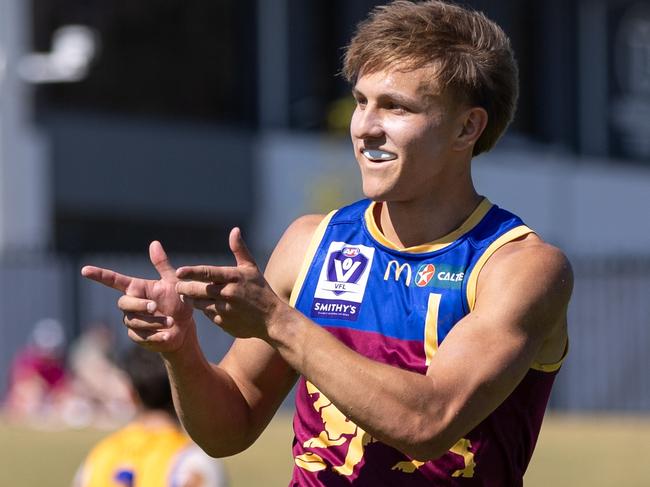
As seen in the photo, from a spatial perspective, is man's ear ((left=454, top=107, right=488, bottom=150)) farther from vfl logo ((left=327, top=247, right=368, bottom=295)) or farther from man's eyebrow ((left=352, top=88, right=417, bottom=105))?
vfl logo ((left=327, top=247, right=368, bottom=295))

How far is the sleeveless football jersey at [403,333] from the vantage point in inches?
126

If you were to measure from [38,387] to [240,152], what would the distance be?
309 inches

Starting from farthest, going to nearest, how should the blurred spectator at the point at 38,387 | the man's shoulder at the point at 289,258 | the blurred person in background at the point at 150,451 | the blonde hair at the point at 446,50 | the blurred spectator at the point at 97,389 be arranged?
the blurred spectator at the point at 38,387
the blurred spectator at the point at 97,389
the blurred person in background at the point at 150,451
the man's shoulder at the point at 289,258
the blonde hair at the point at 446,50

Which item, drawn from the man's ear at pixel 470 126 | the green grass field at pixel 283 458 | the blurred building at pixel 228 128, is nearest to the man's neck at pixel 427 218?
the man's ear at pixel 470 126

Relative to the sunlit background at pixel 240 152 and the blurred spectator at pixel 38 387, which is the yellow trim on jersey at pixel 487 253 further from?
the blurred spectator at pixel 38 387

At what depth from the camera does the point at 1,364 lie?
1894 cm

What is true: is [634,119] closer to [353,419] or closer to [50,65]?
[50,65]

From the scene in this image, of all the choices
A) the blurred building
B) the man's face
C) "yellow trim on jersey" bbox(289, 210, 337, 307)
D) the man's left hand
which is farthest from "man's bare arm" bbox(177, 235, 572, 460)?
the blurred building

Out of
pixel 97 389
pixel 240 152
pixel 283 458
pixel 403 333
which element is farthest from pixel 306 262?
pixel 240 152

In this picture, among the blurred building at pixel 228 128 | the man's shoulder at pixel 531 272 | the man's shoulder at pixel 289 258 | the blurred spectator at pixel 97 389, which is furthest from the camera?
Result: the blurred building at pixel 228 128

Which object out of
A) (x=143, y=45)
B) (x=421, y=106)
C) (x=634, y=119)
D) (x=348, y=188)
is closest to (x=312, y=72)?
(x=143, y=45)

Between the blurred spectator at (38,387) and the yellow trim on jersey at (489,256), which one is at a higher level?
the yellow trim on jersey at (489,256)

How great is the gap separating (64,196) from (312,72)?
16.7 ft

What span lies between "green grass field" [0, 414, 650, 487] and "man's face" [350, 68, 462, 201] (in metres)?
7.67
